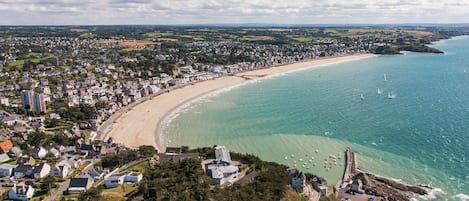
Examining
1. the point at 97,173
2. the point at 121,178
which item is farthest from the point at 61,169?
the point at 121,178

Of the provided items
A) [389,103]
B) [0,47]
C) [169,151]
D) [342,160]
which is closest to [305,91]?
[389,103]

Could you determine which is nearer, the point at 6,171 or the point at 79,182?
the point at 79,182

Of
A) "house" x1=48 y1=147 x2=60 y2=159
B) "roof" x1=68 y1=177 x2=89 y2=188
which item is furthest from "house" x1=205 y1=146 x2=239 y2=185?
"house" x1=48 y1=147 x2=60 y2=159

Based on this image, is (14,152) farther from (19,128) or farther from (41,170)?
(19,128)

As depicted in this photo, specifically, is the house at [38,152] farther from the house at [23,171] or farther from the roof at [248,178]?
the roof at [248,178]

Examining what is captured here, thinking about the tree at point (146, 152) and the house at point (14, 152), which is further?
the house at point (14, 152)

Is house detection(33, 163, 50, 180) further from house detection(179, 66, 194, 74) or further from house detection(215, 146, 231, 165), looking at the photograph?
house detection(179, 66, 194, 74)

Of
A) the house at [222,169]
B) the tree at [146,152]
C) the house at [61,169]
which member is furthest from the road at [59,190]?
the house at [222,169]
